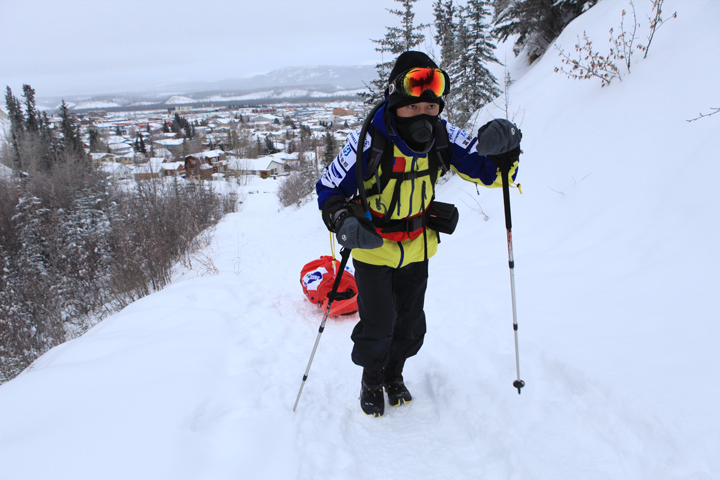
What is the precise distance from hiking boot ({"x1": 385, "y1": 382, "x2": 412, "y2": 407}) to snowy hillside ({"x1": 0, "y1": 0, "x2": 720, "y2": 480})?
2.4 inches

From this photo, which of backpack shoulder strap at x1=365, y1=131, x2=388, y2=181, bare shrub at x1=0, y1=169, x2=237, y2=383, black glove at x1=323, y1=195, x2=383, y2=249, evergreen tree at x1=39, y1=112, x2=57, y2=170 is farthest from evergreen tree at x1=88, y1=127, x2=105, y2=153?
backpack shoulder strap at x1=365, y1=131, x2=388, y2=181

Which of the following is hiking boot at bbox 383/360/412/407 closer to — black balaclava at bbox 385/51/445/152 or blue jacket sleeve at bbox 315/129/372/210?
blue jacket sleeve at bbox 315/129/372/210

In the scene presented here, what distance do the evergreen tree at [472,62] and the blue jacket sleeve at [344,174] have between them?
11.6 metres

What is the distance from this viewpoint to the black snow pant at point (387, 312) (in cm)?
233

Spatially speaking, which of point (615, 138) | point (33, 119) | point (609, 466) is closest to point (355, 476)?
point (609, 466)

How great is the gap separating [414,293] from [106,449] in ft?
6.41

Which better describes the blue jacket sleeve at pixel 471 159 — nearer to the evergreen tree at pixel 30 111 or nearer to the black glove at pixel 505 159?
the black glove at pixel 505 159

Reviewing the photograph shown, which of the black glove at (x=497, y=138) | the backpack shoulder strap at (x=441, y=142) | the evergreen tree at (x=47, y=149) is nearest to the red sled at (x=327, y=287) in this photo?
the backpack shoulder strap at (x=441, y=142)

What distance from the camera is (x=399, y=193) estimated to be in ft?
7.06

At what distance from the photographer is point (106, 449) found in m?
1.88

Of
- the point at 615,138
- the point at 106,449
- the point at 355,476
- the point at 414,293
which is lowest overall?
the point at 355,476

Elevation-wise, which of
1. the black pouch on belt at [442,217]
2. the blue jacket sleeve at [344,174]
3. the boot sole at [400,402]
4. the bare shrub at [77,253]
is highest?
the blue jacket sleeve at [344,174]

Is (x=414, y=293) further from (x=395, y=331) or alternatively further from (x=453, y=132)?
(x=453, y=132)

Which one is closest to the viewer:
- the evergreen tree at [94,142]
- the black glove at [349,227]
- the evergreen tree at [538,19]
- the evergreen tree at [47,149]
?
the black glove at [349,227]
